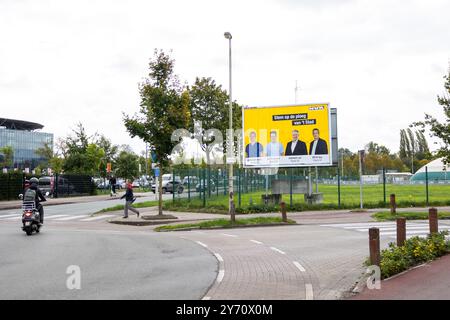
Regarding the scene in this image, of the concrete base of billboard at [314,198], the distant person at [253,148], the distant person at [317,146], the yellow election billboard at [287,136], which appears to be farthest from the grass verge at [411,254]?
the distant person at [253,148]

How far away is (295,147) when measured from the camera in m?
28.0

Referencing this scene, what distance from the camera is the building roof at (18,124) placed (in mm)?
111363

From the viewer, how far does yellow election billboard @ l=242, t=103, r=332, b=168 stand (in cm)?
2770

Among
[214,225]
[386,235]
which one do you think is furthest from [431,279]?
[214,225]

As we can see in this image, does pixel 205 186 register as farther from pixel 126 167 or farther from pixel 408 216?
pixel 126 167

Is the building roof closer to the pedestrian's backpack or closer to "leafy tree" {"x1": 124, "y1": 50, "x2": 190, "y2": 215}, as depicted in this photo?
"leafy tree" {"x1": 124, "y1": 50, "x2": 190, "y2": 215}

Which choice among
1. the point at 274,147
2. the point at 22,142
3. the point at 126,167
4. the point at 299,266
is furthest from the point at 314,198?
the point at 22,142

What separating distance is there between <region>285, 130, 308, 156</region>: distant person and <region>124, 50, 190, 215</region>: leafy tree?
8063 millimetres

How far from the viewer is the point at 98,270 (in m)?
9.29

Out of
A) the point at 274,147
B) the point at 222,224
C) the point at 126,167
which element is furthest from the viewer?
the point at 126,167

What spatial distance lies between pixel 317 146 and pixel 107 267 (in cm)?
1981

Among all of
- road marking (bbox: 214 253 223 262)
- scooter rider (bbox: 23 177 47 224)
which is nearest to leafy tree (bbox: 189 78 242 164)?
scooter rider (bbox: 23 177 47 224)
